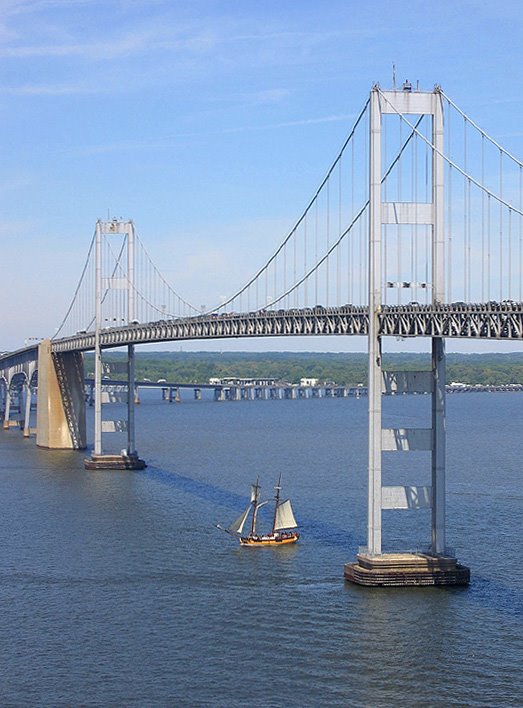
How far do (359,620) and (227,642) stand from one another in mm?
3191

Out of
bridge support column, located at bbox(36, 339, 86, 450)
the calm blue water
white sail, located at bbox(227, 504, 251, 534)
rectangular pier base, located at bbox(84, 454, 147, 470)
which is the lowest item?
the calm blue water

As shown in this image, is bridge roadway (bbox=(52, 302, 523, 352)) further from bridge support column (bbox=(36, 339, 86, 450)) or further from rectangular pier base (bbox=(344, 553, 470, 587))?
bridge support column (bbox=(36, 339, 86, 450))

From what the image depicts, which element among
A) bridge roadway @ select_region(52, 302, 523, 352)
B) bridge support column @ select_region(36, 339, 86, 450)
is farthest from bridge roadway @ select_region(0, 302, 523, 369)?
bridge support column @ select_region(36, 339, 86, 450)

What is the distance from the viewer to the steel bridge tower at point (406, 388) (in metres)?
33.1

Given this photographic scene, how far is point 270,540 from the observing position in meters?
40.1

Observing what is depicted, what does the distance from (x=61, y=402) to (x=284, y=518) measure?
128 feet

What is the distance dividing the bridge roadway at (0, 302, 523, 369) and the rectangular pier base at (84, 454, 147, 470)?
5814 mm

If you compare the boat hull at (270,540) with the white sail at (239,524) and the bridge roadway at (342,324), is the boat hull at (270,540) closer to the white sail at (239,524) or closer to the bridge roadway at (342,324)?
the white sail at (239,524)

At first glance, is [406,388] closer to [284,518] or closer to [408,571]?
[408,571]

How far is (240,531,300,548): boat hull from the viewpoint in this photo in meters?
40.0

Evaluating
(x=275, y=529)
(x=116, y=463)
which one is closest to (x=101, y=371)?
(x=116, y=463)

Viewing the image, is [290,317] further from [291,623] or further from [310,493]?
[291,623]

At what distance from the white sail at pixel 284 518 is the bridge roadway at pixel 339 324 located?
5.50 metres

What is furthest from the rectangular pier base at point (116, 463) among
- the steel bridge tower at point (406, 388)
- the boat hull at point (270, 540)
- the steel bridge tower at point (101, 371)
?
the steel bridge tower at point (406, 388)
